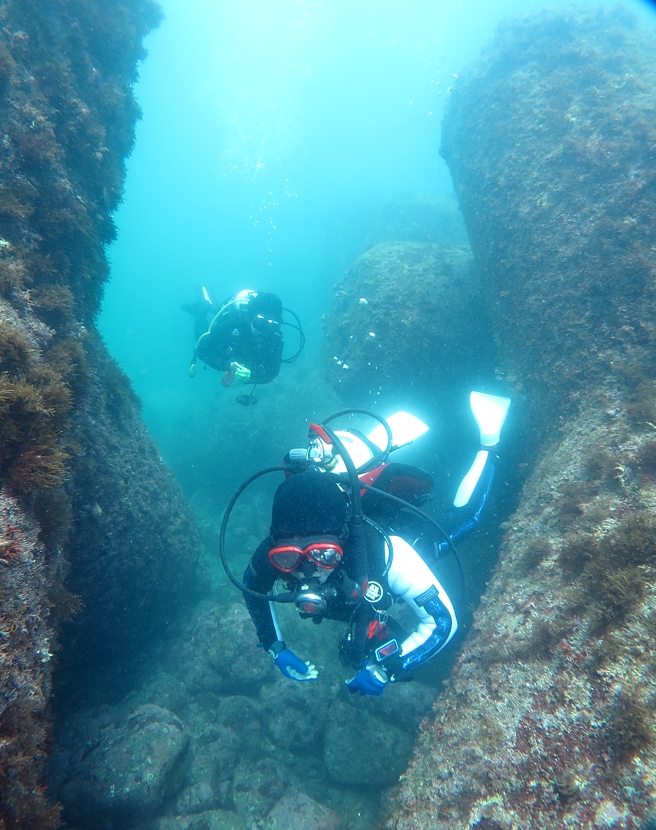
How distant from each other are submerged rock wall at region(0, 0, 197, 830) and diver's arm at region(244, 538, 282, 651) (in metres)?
1.65

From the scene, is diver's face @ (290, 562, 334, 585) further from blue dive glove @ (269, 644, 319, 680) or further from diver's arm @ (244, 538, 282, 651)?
blue dive glove @ (269, 644, 319, 680)

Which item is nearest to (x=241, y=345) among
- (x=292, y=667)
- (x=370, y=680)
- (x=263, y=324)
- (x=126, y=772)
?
(x=263, y=324)

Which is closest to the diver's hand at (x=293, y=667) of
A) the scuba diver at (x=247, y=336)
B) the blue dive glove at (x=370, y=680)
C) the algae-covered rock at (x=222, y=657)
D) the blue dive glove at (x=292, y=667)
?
the blue dive glove at (x=292, y=667)

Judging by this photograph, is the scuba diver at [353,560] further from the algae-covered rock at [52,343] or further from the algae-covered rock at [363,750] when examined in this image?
the algae-covered rock at [363,750]

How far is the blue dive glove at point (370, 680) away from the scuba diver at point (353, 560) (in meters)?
0.01

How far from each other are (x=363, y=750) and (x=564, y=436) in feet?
17.2

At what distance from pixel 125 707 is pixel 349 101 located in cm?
7885

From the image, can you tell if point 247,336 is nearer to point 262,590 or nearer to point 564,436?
point 262,590

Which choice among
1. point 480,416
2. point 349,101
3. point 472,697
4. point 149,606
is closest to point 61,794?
point 149,606

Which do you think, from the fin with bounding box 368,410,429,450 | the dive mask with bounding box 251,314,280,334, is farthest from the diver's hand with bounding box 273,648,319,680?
the dive mask with bounding box 251,314,280,334

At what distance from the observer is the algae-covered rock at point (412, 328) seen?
344 inches

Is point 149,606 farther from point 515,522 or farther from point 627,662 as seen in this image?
point 627,662

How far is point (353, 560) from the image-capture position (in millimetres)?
3508

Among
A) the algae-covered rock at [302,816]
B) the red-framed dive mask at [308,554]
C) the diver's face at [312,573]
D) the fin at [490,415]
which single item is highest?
the fin at [490,415]
